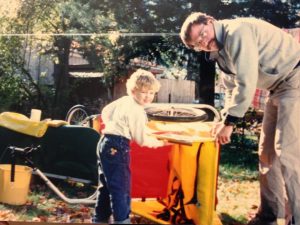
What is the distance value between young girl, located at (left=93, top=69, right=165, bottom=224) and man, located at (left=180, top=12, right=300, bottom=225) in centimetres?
39

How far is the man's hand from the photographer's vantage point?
2.70m

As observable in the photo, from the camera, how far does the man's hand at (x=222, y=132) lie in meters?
2.70

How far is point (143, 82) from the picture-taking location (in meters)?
2.92

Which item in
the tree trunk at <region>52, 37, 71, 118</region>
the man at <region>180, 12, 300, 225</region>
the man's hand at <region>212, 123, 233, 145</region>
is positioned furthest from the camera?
the tree trunk at <region>52, 37, 71, 118</region>

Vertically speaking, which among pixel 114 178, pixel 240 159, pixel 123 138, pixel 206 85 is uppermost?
pixel 206 85

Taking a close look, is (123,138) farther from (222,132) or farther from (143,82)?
(222,132)

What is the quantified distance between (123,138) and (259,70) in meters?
0.90

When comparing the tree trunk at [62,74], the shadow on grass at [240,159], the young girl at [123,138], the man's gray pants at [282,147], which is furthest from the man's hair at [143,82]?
the man's gray pants at [282,147]

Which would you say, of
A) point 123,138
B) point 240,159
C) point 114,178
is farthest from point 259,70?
point 114,178

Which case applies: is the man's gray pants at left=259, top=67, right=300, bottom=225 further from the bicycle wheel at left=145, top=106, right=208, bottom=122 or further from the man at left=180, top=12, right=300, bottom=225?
the bicycle wheel at left=145, top=106, right=208, bottom=122

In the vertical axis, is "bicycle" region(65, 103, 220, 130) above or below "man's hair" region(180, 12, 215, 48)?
below

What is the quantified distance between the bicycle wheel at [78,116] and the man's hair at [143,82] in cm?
33

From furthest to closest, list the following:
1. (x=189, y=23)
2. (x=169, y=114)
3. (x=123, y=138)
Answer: (x=169, y=114) < (x=123, y=138) < (x=189, y=23)

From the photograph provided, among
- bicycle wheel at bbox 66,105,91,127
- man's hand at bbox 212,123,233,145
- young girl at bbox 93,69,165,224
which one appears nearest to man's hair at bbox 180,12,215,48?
young girl at bbox 93,69,165,224
